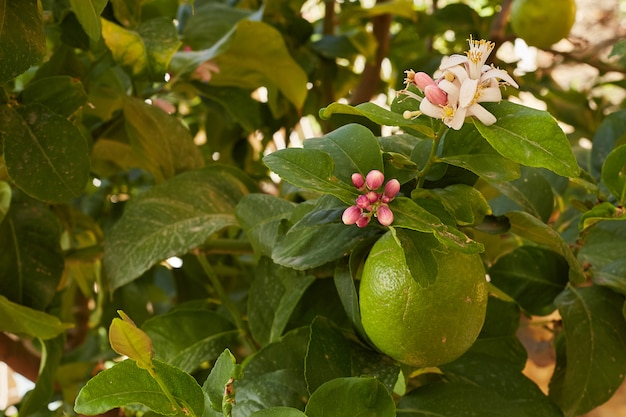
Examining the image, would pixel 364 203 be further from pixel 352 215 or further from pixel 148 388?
pixel 148 388

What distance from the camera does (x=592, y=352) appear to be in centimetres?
45

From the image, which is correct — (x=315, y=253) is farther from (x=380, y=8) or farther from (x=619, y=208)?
(x=380, y=8)

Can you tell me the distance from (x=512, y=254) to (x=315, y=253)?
19 centimetres

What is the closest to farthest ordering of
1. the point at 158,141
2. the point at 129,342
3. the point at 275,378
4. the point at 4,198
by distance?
→ the point at 129,342
the point at 275,378
the point at 4,198
the point at 158,141

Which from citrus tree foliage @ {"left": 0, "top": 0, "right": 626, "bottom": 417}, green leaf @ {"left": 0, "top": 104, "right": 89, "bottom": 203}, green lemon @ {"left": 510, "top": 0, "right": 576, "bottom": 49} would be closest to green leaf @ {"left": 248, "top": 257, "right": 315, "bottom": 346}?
citrus tree foliage @ {"left": 0, "top": 0, "right": 626, "bottom": 417}

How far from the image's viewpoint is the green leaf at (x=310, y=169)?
0.32 metres

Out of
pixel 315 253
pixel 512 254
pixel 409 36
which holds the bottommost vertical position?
pixel 409 36

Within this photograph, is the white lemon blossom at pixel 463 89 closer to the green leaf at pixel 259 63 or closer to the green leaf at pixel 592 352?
the green leaf at pixel 592 352

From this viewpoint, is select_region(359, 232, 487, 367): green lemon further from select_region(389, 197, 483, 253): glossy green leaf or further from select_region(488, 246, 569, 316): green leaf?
select_region(488, 246, 569, 316): green leaf

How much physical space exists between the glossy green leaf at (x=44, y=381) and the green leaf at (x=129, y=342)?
26cm

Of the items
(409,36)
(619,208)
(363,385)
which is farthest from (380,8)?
(363,385)

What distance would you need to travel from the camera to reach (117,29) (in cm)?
54

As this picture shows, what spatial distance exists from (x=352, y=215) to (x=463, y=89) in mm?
73

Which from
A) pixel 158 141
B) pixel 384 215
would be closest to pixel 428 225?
pixel 384 215
